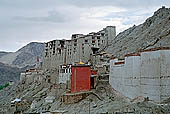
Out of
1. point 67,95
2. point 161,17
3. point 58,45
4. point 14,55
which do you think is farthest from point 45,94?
point 14,55

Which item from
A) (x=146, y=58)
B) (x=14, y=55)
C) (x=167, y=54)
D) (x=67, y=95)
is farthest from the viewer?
(x=14, y=55)

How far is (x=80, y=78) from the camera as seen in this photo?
28.5 m

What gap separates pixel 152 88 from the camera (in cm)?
1773

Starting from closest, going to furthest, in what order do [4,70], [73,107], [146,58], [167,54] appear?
[167,54] → [146,58] → [73,107] → [4,70]

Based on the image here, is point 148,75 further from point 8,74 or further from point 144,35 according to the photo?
point 8,74

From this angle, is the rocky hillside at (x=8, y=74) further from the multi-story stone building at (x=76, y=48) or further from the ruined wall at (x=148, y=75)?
the ruined wall at (x=148, y=75)

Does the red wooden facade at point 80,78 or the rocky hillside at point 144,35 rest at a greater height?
the rocky hillside at point 144,35

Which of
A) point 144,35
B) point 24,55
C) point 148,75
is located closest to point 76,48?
point 144,35

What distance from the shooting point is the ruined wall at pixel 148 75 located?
17.2 metres

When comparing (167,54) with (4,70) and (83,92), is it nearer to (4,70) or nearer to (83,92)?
(83,92)

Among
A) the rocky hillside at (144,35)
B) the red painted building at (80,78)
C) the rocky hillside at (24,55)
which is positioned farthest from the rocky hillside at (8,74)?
the red painted building at (80,78)

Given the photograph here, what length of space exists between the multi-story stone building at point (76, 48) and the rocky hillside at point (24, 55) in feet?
370

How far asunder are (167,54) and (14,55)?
184254 mm

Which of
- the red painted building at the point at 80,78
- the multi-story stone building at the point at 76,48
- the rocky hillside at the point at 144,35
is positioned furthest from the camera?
the multi-story stone building at the point at 76,48
